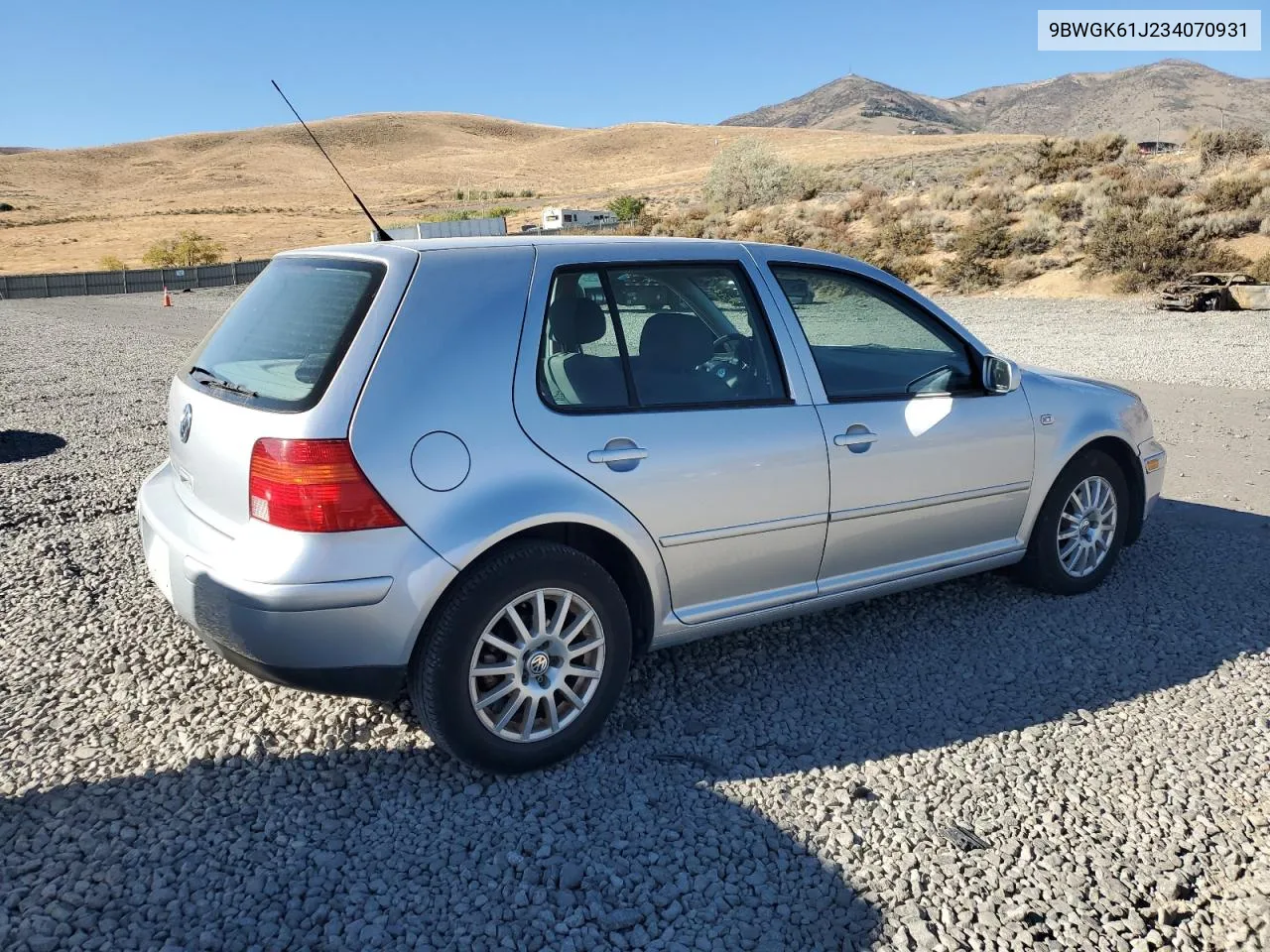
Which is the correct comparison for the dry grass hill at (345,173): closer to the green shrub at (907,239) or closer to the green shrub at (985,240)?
the green shrub at (907,239)

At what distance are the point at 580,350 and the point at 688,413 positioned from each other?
43cm

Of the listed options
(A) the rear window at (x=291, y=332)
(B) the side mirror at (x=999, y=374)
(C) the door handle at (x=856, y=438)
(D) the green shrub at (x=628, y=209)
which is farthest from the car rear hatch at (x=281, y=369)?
(D) the green shrub at (x=628, y=209)

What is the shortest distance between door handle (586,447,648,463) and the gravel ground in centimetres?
99

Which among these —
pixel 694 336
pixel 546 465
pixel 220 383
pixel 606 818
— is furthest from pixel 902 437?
pixel 220 383

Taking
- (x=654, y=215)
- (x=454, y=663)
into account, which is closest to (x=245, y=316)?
(x=454, y=663)

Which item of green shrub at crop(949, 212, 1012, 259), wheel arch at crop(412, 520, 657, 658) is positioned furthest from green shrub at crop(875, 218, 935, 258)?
wheel arch at crop(412, 520, 657, 658)

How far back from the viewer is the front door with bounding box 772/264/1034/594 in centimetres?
395

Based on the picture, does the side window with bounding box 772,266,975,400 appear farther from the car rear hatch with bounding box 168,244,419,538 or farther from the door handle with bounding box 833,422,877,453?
the car rear hatch with bounding box 168,244,419,538

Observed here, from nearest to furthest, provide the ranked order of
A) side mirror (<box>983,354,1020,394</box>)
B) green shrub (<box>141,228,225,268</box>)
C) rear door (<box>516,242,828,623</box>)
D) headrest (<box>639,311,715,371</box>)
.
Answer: rear door (<box>516,242,828,623</box>), headrest (<box>639,311,715,371</box>), side mirror (<box>983,354,1020,394</box>), green shrub (<box>141,228,225,268</box>)

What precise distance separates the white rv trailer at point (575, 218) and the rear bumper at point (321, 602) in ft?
168

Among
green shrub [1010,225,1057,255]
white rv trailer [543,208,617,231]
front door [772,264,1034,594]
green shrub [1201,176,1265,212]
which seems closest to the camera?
front door [772,264,1034,594]

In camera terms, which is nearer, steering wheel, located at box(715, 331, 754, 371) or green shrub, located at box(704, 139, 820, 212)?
steering wheel, located at box(715, 331, 754, 371)

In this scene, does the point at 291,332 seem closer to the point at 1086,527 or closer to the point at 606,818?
the point at 606,818

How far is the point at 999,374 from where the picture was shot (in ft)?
14.0
